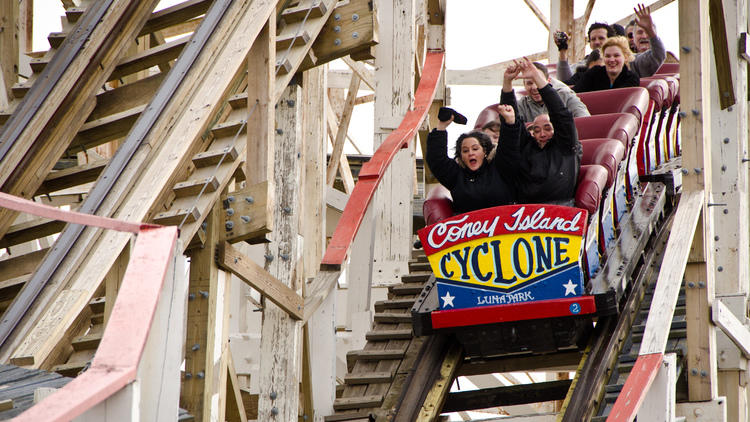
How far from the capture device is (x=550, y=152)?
17.9 ft

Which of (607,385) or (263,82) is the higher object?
(263,82)

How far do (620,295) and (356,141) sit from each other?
8.84 meters

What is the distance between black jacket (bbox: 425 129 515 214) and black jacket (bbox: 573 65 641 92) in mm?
2240

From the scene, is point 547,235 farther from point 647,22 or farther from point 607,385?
point 647,22

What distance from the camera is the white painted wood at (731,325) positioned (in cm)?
476

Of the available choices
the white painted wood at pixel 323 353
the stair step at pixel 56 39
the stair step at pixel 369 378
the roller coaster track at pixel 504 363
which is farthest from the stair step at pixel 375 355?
the stair step at pixel 56 39

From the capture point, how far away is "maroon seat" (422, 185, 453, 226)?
5.61 meters

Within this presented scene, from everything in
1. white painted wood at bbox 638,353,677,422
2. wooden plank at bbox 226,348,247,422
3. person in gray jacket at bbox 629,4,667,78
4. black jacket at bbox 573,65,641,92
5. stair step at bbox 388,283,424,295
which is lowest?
wooden plank at bbox 226,348,247,422

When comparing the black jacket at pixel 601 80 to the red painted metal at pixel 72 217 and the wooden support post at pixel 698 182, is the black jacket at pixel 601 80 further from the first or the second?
the red painted metal at pixel 72 217

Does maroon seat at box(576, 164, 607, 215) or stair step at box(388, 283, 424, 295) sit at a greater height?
maroon seat at box(576, 164, 607, 215)

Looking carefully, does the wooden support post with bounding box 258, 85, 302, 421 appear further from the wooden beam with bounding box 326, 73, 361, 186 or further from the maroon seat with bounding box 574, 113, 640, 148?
the wooden beam with bounding box 326, 73, 361, 186

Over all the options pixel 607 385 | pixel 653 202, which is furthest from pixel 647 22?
pixel 607 385

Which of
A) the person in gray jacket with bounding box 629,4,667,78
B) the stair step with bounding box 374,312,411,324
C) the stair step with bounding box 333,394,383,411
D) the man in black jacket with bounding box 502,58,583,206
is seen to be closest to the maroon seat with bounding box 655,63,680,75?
the person in gray jacket with bounding box 629,4,667,78

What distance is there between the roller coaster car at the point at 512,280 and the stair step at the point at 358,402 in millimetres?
389
